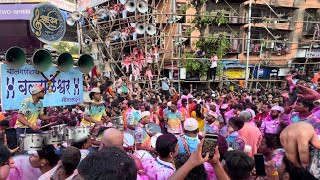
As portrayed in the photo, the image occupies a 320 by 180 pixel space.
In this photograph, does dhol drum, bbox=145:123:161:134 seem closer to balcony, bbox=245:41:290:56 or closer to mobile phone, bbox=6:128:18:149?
mobile phone, bbox=6:128:18:149

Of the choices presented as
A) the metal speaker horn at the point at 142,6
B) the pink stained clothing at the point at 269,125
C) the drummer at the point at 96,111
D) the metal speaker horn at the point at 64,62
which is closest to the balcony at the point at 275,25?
the metal speaker horn at the point at 142,6

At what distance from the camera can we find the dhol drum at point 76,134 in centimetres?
Answer: 347

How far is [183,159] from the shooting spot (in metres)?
2.82

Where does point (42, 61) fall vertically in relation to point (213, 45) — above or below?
below

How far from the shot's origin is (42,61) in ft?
14.1

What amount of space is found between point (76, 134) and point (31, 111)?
5.62ft

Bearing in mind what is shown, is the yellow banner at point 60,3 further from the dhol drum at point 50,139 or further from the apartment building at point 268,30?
the dhol drum at point 50,139

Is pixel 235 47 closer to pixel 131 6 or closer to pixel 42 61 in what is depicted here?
pixel 131 6

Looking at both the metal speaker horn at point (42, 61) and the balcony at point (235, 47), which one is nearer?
the metal speaker horn at point (42, 61)

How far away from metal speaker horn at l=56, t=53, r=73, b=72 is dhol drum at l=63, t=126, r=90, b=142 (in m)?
1.34

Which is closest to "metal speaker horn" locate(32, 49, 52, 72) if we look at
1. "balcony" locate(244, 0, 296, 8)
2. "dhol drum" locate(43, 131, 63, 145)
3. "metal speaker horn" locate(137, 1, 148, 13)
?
"dhol drum" locate(43, 131, 63, 145)

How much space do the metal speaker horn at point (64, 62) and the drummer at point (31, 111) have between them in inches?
17.1

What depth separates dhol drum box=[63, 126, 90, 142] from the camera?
3473 millimetres

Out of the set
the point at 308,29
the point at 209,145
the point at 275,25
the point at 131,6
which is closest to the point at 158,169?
the point at 209,145
